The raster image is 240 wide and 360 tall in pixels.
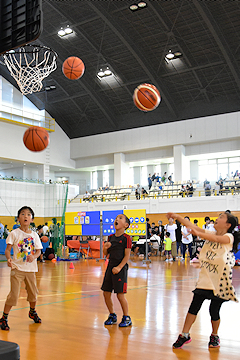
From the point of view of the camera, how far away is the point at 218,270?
378cm

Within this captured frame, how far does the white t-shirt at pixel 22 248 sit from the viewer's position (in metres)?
4.84

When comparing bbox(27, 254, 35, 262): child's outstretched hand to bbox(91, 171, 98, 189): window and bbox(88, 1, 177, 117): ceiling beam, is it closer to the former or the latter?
bbox(88, 1, 177, 117): ceiling beam

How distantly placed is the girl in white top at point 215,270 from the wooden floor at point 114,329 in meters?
0.28

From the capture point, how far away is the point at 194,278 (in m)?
9.77

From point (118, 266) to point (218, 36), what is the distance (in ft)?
76.5

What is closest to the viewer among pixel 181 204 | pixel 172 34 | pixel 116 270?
pixel 116 270

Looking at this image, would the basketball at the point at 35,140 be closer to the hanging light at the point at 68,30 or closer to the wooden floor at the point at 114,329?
the wooden floor at the point at 114,329

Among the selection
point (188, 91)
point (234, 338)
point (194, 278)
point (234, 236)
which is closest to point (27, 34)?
point (234, 236)

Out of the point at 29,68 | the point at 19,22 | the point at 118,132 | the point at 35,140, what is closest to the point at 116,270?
the point at 19,22

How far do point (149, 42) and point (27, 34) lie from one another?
85.8 ft

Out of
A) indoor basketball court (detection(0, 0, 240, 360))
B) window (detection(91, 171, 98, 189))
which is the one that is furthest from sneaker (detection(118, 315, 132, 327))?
window (detection(91, 171, 98, 189))

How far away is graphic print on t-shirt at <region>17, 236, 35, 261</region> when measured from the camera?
191 inches

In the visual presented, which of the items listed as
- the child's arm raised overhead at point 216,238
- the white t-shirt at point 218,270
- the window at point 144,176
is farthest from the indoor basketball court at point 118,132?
the child's arm raised overhead at point 216,238

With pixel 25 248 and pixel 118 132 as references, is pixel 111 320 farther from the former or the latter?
pixel 118 132
